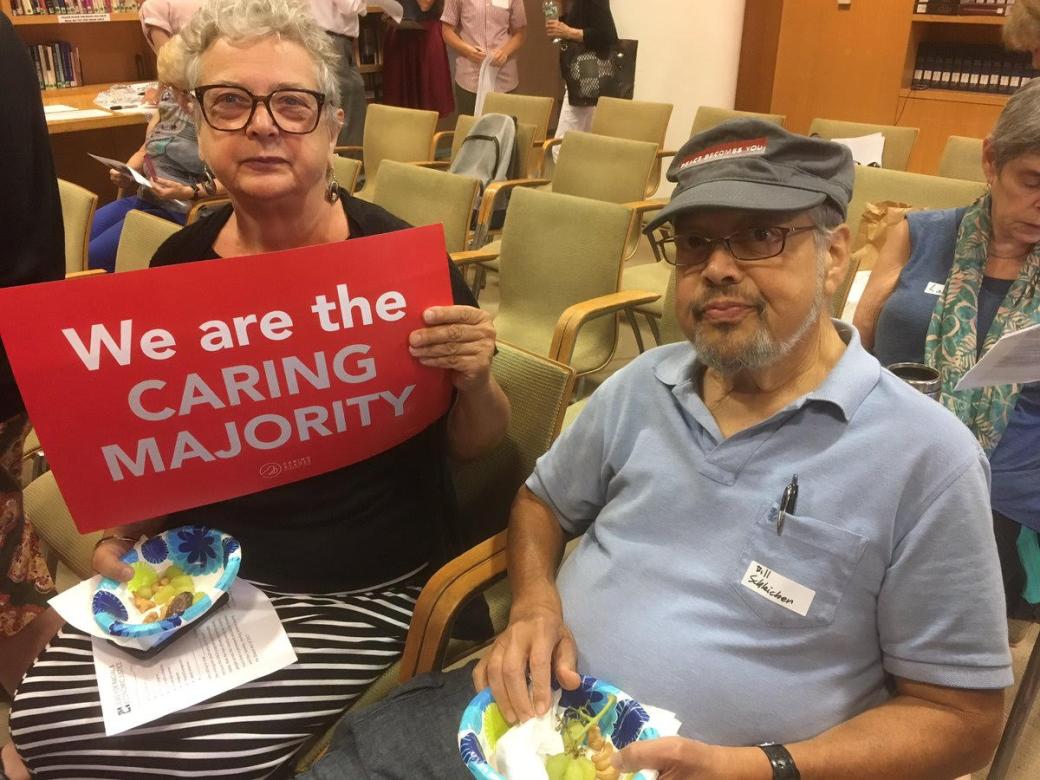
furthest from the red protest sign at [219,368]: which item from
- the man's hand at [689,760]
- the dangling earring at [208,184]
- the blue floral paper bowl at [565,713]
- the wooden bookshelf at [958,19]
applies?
the wooden bookshelf at [958,19]

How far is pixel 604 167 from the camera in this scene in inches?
152

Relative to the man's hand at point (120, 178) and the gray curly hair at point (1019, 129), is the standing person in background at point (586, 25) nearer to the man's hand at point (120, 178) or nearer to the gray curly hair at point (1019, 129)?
the man's hand at point (120, 178)

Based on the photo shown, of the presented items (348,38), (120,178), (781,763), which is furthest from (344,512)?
(348,38)

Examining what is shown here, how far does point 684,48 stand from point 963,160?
2.75m

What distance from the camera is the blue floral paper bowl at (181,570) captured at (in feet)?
3.88

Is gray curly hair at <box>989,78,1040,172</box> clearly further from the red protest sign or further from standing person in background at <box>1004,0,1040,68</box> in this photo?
the red protest sign

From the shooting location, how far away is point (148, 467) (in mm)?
1200

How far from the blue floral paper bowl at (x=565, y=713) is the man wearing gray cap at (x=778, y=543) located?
3 centimetres

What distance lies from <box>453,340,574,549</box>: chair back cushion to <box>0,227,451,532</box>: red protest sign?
0.89 ft

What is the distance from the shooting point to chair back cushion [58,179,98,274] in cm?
271

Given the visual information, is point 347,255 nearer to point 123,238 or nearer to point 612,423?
point 612,423

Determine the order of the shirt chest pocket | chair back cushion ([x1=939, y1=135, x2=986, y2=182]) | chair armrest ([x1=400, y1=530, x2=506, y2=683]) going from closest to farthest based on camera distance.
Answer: the shirt chest pocket
chair armrest ([x1=400, y1=530, x2=506, y2=683])
chair back cushion ([x1=939, y1=135, x2=986, y2=182])

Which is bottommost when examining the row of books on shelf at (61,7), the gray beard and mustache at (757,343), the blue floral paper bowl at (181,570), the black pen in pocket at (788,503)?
the blue floral paper bowl at (181,570)

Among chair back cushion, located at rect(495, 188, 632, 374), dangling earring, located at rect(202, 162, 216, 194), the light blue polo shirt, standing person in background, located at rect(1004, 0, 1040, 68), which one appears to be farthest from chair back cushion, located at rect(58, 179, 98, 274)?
standing person in background, located at rect(1004, 0, 1040, 68)
